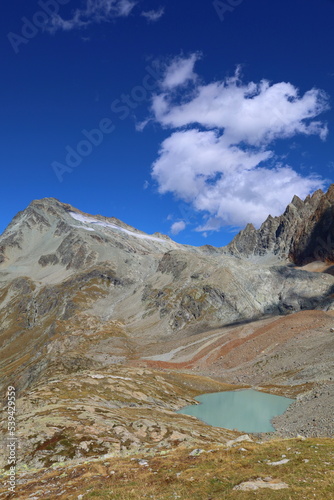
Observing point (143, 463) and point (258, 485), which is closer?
point (258, 485)

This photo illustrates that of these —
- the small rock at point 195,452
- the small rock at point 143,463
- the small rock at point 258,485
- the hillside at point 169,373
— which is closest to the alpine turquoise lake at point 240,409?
the hillside at point 169,373

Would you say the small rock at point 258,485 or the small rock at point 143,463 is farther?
the small rock at point 143,463

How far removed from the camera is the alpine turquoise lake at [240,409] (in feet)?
206

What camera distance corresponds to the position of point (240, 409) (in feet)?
244

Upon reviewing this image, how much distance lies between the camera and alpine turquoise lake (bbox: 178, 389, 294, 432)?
62719mm

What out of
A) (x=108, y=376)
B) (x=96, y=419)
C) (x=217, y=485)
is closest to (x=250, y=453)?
(x=217, y=485)

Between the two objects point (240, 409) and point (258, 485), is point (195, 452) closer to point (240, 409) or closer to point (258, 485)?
point (258, 485)

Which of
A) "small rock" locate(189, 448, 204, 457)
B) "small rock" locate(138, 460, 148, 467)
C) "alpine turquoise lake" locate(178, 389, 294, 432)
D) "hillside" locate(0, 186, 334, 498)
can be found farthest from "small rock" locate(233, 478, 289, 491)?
"alpine turquoise lake" locate(178, 389, 294, 432)

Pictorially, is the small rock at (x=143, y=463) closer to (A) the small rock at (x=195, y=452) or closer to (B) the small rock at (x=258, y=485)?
(A) the small rock at (x=195, y=452)

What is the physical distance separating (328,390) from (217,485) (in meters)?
59.6

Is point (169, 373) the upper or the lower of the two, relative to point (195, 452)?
lower

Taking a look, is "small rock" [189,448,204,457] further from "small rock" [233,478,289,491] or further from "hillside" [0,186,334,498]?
"small rock" [233,478,289,491]

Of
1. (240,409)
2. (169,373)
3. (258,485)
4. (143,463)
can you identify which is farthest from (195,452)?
(169,373)

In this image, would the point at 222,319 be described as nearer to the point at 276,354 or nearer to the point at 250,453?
the point at 276,354
